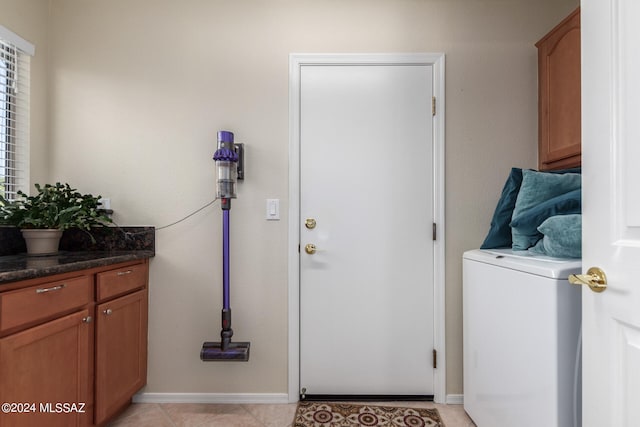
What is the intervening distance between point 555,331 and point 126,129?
2.27m

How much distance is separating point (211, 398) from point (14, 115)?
1.93m

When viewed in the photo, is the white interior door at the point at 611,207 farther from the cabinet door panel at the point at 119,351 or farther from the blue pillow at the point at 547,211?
the cabinet door panel at the point at 119,351

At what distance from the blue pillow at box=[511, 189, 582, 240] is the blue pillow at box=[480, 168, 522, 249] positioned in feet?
0.67

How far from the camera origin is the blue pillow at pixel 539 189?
1.41 meters

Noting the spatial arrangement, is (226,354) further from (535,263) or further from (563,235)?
(563,235)

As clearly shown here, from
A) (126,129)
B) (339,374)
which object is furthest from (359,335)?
(126,129)

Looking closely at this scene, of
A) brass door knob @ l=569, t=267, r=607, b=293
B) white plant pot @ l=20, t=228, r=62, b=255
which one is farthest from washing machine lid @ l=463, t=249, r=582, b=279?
white plant pot @ l=20, t=228, r=62, b=255

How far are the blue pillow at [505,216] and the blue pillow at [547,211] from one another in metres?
0.20

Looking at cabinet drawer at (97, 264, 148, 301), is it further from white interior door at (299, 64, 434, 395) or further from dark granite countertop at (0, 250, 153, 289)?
white interior door at (299, 64, 434, 395)

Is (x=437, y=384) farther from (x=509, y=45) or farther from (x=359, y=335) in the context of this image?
(x=509, y=45)

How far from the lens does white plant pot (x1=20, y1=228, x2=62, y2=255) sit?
1580 millimetres

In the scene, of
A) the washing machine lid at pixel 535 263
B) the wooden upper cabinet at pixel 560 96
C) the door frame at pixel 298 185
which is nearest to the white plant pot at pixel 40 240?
the door frame at pixel 298 185

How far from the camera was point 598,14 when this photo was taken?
85 cm

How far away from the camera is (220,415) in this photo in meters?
1.73
